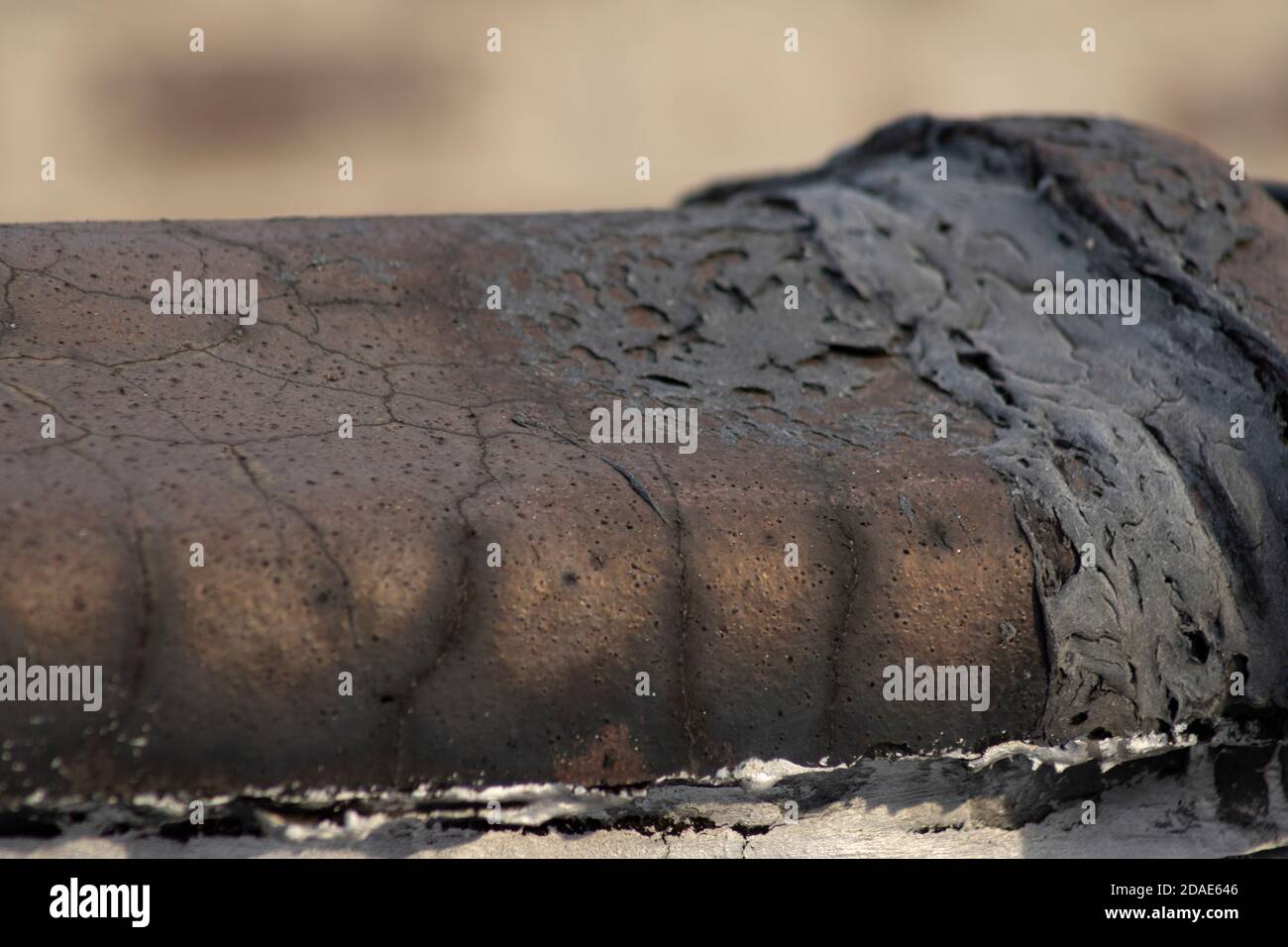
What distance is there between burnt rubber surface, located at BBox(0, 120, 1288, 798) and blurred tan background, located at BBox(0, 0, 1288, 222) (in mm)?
3680

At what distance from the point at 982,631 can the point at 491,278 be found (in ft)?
2.38

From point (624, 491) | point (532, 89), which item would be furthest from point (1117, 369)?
point (532, 89)

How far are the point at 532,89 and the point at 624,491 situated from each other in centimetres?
449

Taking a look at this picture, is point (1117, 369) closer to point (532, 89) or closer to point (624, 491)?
point (624, 491)

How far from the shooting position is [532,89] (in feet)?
17.4

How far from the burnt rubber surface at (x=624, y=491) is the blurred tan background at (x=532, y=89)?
12.1 ft

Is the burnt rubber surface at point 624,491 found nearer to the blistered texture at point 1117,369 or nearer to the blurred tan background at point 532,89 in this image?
the blistered texture at point 1117,369

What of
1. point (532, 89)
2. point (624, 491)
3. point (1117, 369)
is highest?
point (532, 89)

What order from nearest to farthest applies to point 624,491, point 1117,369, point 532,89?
point 624,491
point 1117,369
point 532,89

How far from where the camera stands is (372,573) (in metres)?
1.07

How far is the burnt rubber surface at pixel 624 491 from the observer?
104 cm

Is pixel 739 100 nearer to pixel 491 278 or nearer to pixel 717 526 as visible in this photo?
pixel 491 278

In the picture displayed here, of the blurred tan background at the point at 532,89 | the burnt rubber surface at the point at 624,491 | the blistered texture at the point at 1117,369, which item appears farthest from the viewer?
the blurred tan background at the point at 532,89

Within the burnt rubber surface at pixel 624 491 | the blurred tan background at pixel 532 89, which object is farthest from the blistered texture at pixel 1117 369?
the blurred tan background at pixel 532 89
